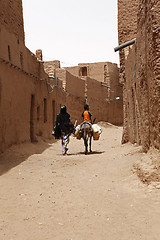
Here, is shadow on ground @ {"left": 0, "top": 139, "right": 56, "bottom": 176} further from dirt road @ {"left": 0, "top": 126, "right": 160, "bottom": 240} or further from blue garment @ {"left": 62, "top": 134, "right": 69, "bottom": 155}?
blue garment @ {"left": 62, "top": 134, "right": 69, "bottom": 155}

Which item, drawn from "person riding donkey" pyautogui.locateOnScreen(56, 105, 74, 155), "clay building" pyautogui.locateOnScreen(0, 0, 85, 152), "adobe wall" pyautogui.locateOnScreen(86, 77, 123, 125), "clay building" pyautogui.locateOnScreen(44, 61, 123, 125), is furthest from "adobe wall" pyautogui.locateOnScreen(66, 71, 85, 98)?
"person riding donkey" pyautogui.locateOnScreen(56, 105, 74, 155)

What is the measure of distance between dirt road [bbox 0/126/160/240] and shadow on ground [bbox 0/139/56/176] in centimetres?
39

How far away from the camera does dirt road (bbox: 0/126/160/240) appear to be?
3039 millimetres

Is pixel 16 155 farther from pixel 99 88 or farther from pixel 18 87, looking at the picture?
pixel 99 88

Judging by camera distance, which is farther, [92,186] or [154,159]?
[92,186]

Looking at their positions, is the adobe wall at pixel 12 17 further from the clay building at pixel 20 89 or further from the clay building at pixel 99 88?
the clay building at pixel 99 88

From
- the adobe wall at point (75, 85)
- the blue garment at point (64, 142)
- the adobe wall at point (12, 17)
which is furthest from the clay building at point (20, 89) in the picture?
the adobe wall at point (75, 85)

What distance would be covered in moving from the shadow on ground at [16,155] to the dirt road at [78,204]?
392mm

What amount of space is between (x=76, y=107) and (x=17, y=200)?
16796 millimetres

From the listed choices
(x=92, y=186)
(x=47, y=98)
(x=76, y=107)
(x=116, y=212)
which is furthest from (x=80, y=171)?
(x=76, y=107)

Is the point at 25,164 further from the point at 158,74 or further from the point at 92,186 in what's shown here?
the point at 158,74

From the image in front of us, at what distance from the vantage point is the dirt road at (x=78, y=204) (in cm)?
304

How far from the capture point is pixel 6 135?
8.51 m

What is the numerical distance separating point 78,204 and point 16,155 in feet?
15.4
